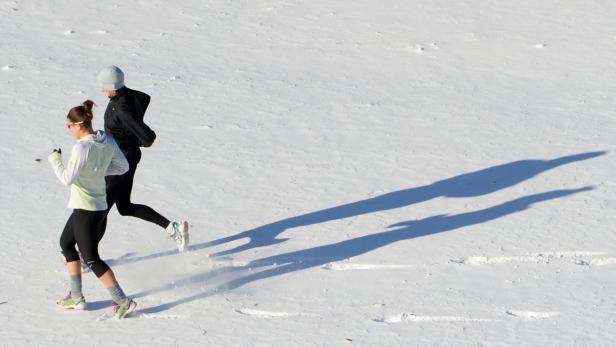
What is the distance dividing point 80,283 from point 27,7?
8.34 m

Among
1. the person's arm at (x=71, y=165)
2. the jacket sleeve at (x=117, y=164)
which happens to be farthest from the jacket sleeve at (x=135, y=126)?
the person's arm at (x=71, y=165)

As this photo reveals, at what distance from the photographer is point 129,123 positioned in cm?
798

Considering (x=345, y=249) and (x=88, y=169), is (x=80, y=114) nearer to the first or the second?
(x=88, y=169)

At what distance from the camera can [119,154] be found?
7.47 meters

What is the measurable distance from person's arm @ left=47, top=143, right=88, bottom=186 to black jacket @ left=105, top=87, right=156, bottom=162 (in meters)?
0.98

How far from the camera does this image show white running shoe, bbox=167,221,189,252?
27.5 feet

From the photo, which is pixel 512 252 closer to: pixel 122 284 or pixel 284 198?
pixel 284 198

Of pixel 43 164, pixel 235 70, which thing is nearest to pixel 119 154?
pixel 43 164

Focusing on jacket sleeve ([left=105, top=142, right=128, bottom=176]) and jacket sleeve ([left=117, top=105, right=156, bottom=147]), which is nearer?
jacket sleeve ([left=105, top=142, right=128, bottom=176])

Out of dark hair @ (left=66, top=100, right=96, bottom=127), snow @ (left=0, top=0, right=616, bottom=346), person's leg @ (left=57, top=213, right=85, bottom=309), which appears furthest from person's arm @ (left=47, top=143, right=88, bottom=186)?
snow @ (left=0, top=0, right=616, bottom=346)

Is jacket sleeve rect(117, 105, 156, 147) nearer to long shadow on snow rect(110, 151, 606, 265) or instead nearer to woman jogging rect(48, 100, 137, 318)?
woman jogging rect(48, 100, 137, 318)

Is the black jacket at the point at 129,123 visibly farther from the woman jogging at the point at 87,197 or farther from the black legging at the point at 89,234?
the black legging at the point at 89,234

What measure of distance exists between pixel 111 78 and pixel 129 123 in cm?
35

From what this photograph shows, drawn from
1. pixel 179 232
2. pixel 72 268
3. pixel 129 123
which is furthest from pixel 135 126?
pixel 72 268
